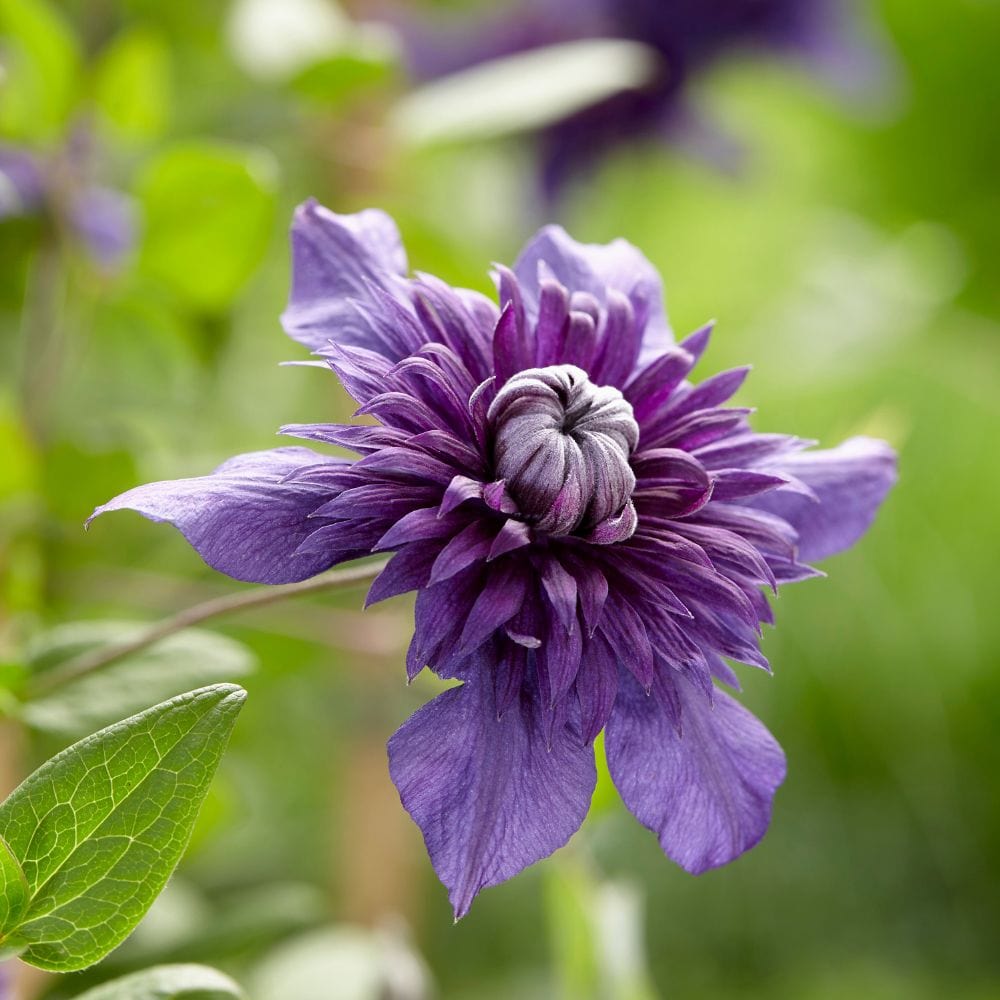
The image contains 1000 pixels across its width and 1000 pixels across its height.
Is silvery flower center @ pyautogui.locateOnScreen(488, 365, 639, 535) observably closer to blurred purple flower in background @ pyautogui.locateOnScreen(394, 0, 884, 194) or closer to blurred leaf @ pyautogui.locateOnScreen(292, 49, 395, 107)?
blurred leaf @ pyautogui.locateOnScreen(292, 49, 395, 107)

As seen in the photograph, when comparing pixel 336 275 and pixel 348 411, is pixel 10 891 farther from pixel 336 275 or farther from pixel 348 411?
pixel 348 411

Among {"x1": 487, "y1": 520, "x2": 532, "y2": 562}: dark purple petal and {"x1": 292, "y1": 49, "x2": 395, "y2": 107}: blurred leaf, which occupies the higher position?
{"x1": 487, "y1": 520, "x2": 532, "y2": 562}: dark purple petal

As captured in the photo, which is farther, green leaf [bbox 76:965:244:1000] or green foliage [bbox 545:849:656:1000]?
green foliage [bbox 545:849:656:1000]

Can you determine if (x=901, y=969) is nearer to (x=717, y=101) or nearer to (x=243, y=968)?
(x=243, y=968)

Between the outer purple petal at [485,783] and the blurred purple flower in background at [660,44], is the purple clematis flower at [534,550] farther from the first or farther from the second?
the blurred purple flower in background at [660,44]

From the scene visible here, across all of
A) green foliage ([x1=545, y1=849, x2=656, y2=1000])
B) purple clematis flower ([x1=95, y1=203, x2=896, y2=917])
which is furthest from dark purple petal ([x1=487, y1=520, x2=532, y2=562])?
green foliage ([x1=545, y1=849, x2=656, y2=1000])

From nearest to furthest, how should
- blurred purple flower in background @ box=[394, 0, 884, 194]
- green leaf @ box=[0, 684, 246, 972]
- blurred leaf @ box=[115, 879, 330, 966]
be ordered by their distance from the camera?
green leaf @ box=[0, 684, 246, 972]
blurred leaf @ box=[115, 879, 330, 966]
blurred purple flower in background @ box=[394, 0, 884, 194]

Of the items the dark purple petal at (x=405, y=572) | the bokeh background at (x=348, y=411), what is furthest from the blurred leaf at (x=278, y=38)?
the dark purple petal at (x=405, y=572)
